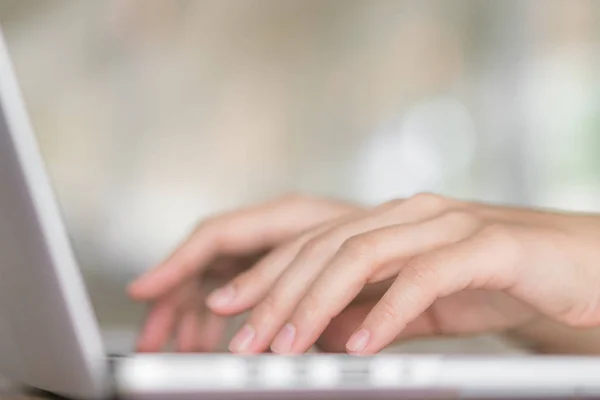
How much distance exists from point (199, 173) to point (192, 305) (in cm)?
156

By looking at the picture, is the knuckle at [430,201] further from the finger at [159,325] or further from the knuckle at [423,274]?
the finger at [159,325]

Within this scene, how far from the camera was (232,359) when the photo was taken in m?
0.35

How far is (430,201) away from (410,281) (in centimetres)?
14

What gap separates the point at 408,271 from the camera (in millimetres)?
441

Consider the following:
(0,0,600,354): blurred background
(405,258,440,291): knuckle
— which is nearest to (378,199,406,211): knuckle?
(405,258,440,291): knuckle

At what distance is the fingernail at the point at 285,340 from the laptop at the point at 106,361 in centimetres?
6

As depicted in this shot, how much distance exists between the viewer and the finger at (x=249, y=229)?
0.73 meters

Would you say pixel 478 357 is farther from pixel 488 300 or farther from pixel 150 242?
pixel 150 242

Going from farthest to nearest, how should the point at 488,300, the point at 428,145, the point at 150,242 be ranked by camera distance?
the point at 428,145
the point at 150,242
the point at 488,300

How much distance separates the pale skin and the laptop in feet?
0.16

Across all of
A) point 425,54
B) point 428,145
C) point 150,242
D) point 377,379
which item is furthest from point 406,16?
point 377,379

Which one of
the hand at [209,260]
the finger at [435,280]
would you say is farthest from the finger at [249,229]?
the finger at [435,280]

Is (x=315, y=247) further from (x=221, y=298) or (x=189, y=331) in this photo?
(x=189, y=331)

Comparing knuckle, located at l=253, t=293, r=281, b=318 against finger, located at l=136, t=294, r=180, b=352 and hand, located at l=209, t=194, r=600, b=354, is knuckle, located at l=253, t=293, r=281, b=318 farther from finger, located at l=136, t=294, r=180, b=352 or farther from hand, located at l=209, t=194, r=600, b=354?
finger, located at l=136, t=294, r=180, b=352
